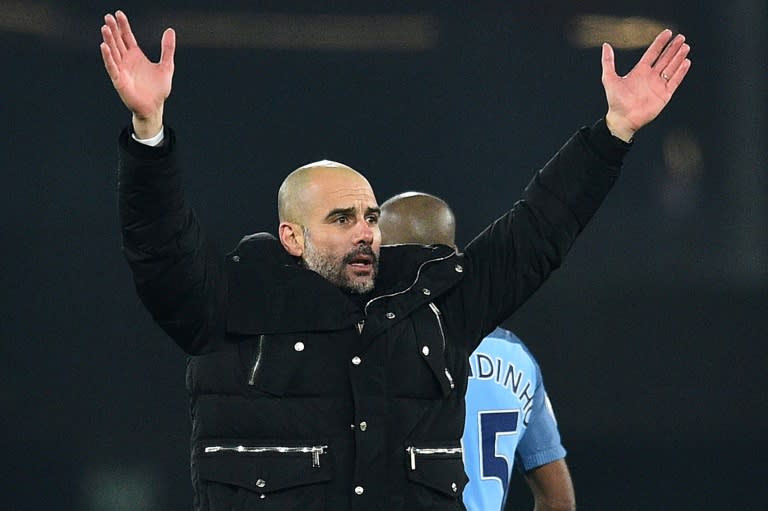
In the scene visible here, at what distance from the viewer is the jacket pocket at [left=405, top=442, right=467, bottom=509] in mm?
2279

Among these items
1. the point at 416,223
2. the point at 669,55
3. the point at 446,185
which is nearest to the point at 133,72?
the point at 669,55

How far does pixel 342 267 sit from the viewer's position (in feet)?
8.01

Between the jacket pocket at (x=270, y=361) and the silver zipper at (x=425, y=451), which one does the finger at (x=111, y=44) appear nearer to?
the jacket pocket at (x=270, y=361)

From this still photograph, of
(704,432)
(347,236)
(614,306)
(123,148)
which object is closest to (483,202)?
(614,306)

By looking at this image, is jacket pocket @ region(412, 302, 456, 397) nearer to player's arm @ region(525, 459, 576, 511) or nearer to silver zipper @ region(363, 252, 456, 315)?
silver zipper @ region(363, 252, 456, 315)

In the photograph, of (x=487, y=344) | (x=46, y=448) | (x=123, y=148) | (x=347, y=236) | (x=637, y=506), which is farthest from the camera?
(x=637, y=506)

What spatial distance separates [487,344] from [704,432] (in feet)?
4.78

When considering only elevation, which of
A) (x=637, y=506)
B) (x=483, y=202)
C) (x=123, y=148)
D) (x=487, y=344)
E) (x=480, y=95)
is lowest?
(x=637, y=506)

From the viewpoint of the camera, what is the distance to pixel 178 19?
417 centimetres

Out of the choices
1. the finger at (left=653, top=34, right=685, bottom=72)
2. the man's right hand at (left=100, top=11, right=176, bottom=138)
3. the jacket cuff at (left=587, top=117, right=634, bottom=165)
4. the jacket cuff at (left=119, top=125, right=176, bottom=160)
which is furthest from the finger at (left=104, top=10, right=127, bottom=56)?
the finger at (left=653, top=34, right=685, bottom=72)

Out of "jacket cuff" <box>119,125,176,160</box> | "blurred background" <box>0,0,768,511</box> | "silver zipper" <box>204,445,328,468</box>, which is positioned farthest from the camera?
"blurred background" <box>0,0,768,511</box>

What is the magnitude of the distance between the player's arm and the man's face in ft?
3.38

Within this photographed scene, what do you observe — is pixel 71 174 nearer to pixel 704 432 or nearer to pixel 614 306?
pixel 614 306

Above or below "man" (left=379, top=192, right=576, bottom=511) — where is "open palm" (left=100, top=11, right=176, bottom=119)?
above
